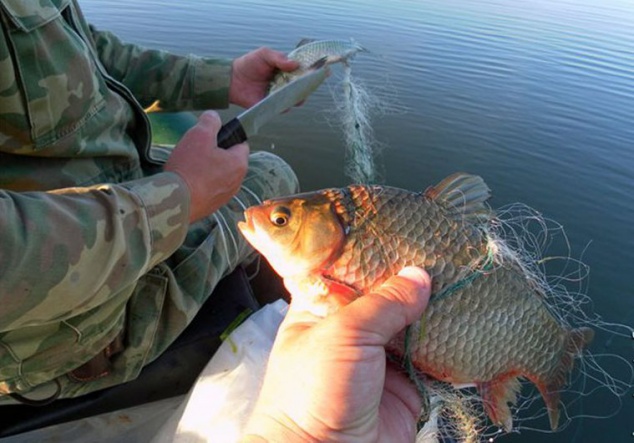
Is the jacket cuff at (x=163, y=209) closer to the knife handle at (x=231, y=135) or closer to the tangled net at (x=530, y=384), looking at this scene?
the knife handle at (x=231, y=135)

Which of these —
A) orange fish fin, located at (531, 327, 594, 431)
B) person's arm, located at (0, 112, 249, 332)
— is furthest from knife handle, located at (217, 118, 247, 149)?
orange fish fin, located at (531, 327, 594, 431)

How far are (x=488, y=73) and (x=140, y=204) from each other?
22.5 feet

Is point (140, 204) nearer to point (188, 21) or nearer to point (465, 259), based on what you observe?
point (465, 259)

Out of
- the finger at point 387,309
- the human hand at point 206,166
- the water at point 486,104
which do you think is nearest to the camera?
the finger at point 387,309

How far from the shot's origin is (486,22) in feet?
33.4

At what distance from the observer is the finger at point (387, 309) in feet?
4.11

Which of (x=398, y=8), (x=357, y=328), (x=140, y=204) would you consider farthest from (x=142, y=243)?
(x=398, y=8)

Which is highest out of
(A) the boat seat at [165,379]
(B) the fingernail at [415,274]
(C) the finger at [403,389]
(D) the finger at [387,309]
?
(B) the fingernail at [415,274]

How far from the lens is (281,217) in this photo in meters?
1.50

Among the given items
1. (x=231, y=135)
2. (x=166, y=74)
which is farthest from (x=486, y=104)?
(x=231, y=135)

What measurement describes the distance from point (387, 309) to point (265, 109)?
1.05 metres

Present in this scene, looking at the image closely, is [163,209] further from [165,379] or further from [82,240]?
[165,379]

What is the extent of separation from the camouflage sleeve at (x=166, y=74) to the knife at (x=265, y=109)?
619 millimetres

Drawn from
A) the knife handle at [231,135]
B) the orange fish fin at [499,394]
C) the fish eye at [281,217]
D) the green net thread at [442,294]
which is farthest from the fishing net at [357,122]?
the orange fish fin at [499,394]
